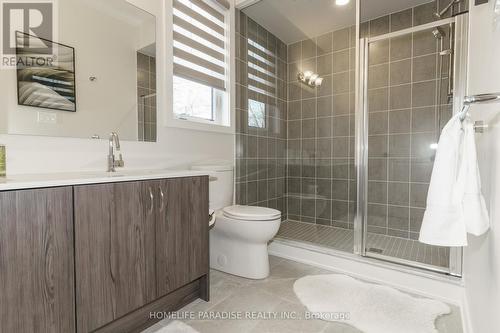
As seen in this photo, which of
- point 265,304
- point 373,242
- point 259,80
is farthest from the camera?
point 259,80

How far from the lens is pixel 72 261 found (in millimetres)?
1028

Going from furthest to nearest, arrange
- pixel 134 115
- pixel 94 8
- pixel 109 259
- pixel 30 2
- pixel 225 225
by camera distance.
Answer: pixel 225 225 → pixel 134 115 → pixel 94 8 → pixel 30 2 → pixel 109 259

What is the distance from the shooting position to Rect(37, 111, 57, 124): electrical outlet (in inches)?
52.1

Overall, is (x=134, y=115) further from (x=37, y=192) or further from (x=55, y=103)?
(x=37, y=192)

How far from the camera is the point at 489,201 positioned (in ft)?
3.16

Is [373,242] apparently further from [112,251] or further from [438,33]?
[112,251]

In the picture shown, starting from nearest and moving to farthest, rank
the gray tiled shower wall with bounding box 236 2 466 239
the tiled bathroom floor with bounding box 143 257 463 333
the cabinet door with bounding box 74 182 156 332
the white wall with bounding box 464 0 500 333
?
1. the white wall with bounding box 464 0 500 333
2. the cabinet door with bounding box 74 182 156 332
3. the tiled bathroom floor with bounding box 143 257 463 333
4. the gray tiled shower wall with bounding box 236 2 466 239

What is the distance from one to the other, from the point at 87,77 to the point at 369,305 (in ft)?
7.04

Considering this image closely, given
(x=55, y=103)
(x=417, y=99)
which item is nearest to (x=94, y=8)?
(x=55, y=103)

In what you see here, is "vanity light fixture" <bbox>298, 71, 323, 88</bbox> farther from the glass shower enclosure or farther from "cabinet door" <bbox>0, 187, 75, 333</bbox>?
"cabinet door" <bbox>0, 187, 75, 333</bbox>

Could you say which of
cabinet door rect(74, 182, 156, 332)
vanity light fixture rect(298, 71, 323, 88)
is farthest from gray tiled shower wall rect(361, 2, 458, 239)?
cabinet door rect(74, 182, 156, 332)

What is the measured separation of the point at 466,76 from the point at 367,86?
0.70 metres

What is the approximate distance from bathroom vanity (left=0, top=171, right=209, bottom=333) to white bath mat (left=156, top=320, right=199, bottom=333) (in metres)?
0.09

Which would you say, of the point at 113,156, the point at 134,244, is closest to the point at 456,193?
the point at 134,244
